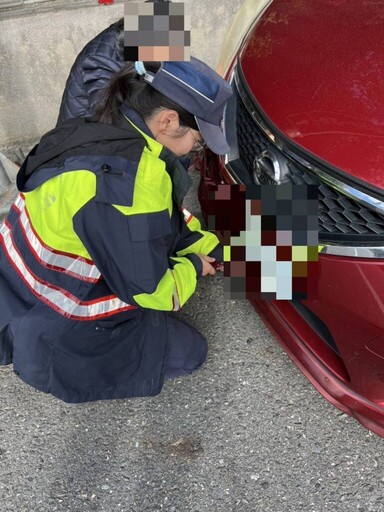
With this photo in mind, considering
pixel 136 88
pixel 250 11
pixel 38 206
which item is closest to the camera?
pixel 136 88

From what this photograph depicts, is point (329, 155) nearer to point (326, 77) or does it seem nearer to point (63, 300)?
point (326, 77)

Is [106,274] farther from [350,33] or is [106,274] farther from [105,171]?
[350,33]

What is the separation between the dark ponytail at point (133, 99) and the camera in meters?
1.67

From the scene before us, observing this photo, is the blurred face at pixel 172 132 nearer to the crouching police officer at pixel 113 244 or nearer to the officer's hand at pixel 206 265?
→ the crouching police officer at pixel 113 244

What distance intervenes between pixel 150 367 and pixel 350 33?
1.38 m

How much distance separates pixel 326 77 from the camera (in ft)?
5.87

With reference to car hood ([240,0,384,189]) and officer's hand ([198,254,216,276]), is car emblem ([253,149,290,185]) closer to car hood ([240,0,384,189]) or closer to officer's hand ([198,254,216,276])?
car hood ([240,0,384,189])

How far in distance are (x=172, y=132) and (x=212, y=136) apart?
126 millimetres

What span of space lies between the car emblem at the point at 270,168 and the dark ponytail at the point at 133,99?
27 cm

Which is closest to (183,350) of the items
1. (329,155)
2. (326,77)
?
(329,155)

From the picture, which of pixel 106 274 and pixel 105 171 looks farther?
pixel 106 274

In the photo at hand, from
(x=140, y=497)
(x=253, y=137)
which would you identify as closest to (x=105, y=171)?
(x=253, y=137)

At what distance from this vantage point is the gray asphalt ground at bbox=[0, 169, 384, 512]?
1.91m

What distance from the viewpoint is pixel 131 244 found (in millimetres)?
1673
